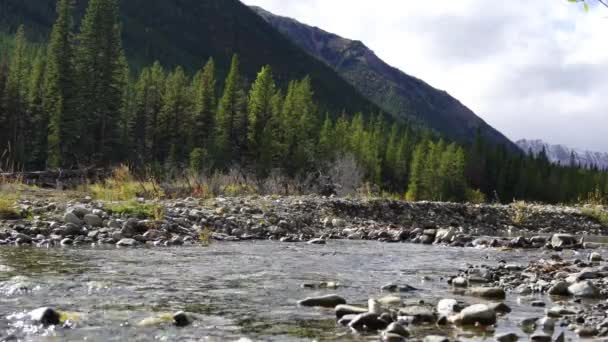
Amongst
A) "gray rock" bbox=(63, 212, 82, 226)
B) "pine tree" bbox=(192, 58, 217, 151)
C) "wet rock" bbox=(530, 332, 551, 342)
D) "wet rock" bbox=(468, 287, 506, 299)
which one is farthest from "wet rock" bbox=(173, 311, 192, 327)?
"pine tree" bbox=(192, 58, 217, 151)

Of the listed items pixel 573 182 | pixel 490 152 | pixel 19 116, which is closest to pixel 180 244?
pixel 19 116

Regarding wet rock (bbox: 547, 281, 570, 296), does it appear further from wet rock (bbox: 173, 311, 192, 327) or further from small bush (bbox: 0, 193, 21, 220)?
small bush (bbox: 0, 193, 21, 220)

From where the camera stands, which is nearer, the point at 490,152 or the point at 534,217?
the point at 534,217

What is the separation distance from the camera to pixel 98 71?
45719 millimetres

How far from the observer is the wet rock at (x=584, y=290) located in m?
8.26

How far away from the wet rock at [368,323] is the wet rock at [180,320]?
1697mm

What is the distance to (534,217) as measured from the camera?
3244 cm

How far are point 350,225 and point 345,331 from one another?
45.6ft

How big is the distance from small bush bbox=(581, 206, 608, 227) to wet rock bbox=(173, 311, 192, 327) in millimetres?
32066

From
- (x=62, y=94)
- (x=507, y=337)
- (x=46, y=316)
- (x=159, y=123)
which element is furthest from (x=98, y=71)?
(x=507, y=337)

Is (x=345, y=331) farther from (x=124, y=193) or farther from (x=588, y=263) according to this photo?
(x=124, y=193)

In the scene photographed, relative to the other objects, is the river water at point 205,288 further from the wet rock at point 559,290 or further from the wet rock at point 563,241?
the wet rock at point 563,241

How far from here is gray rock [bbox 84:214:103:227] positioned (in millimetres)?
13461

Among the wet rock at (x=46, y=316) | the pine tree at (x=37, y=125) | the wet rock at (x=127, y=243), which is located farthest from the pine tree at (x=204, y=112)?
the wet rock at (x=46, y=316)
